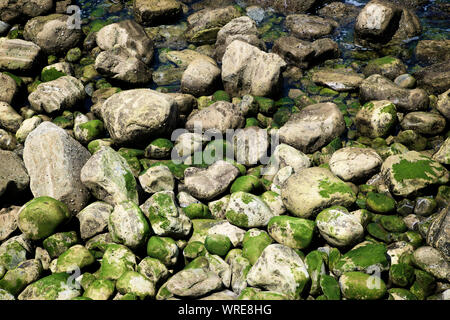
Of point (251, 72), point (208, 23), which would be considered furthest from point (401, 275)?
point (208, 23)

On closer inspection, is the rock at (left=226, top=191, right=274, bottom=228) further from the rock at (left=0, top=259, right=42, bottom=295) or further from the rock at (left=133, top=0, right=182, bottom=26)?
the rock at (left=133, top=0, right=182, bottom=26)

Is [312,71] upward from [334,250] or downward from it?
upward

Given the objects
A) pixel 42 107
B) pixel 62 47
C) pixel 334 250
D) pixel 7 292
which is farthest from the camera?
pixel 62 47

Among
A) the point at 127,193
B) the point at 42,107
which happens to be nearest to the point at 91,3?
the point at 42,107

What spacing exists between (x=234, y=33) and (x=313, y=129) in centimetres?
509

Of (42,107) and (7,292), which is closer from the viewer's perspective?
(7,292)

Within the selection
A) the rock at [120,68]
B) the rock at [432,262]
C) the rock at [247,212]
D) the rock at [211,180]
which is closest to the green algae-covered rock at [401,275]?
the rock at [432,262]

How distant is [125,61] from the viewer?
1184 cm

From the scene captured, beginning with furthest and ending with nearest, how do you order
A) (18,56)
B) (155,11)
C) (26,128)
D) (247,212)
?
1. (155,11)
2. (18,56)
3. (26,128)
4. (247,212)

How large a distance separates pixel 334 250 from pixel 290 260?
106 cm

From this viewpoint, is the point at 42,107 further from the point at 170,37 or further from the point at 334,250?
the point at 334,250

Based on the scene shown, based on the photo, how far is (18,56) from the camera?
39.9 ft

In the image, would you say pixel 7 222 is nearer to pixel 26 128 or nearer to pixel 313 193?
pixel 26 128

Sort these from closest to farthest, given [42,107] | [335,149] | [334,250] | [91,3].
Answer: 1. [334,250]
2. [335,149]
3. [42,107]
4. [91,3]
